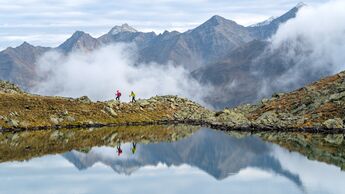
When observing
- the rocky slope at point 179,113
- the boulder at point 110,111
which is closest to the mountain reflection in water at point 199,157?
the rocky slope at point 179,113

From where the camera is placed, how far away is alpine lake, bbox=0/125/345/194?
60.0 meters

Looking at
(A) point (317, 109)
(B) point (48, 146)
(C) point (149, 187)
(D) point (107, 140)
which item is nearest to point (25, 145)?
(B) point (48, 146)

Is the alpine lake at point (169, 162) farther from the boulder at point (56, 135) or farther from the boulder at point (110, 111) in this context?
the boulder at point (110, 111)

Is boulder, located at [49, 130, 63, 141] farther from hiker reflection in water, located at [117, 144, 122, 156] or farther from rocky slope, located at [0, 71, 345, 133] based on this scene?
hiker reflection in water, located at [117, 144, 122, 156]

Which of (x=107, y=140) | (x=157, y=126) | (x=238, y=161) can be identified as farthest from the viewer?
(x=157, y=126)

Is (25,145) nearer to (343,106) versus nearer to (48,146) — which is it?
(48,146)

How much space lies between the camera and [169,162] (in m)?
84.1

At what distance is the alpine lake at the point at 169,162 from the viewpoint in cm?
6003

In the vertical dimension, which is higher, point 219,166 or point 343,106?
point 343,106

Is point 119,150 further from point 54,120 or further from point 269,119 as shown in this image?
point 269,119

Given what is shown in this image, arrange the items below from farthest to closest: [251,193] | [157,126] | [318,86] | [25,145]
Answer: [318,86] < [157,126] < [25,145] < [251,193]

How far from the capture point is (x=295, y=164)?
7788cm

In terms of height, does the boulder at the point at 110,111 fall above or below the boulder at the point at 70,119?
above

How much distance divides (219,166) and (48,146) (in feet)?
111
